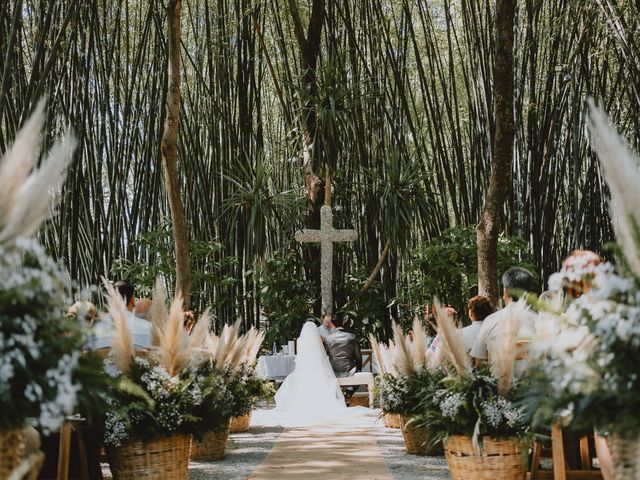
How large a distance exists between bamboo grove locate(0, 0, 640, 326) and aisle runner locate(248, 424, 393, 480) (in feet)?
11.5

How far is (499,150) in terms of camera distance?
19.9 ft

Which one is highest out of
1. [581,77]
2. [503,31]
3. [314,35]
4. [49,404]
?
[314,35]

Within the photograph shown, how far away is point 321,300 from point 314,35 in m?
3.01

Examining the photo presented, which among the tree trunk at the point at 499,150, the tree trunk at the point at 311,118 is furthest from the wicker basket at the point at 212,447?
the tree trunk at the point at 311,118

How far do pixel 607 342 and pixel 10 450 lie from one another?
4.33ft

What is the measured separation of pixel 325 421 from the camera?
7184 millimetres

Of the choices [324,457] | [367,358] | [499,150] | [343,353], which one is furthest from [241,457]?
[367,358]

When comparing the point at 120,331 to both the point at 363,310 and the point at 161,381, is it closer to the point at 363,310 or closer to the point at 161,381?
the point at 161,381

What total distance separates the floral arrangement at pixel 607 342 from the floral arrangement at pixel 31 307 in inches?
43.8

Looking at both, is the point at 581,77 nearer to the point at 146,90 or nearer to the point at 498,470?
the point at 146,90

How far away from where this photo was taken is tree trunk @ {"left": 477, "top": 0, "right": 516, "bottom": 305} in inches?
238

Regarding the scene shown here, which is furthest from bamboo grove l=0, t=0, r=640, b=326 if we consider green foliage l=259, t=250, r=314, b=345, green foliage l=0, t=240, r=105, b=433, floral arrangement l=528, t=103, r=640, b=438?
green foliage l=0, t=240, r=105, b=433

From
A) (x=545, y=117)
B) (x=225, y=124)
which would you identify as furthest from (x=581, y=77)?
(x=225, y=124)

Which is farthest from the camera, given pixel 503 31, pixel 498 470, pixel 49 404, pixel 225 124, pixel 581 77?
pixel 225 124
